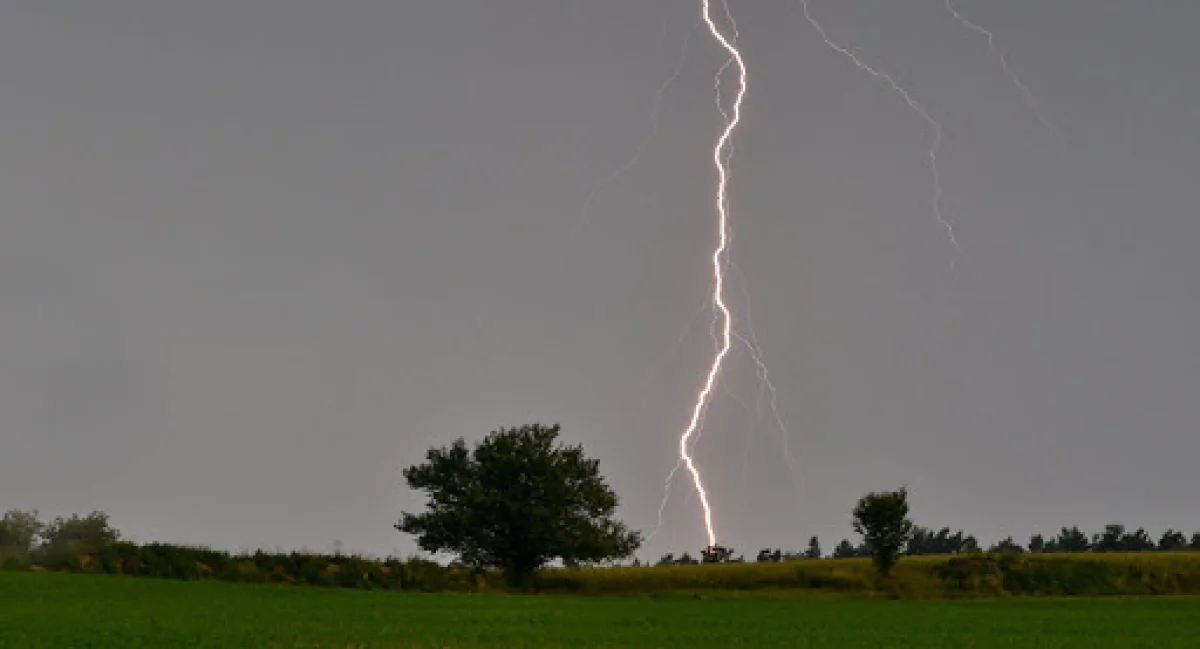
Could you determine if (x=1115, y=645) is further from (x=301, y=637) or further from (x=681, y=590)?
(x=681, y=590)

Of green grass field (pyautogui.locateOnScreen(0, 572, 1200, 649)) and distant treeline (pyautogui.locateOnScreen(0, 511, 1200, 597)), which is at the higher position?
distant treeline (pyautogui.locateOnScreen(0, 511, 1200, 597))

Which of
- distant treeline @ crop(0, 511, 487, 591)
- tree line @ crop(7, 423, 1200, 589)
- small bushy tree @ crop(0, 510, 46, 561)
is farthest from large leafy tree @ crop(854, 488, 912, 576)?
small bushy tree @ crop(0, 510, 46, 561)

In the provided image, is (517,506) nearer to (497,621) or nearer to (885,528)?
(885,528)

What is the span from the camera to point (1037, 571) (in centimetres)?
6231

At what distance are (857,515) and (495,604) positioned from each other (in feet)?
81.1

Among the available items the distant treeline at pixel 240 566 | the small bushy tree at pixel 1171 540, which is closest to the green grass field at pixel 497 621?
the distant treeline at pixel 240 566

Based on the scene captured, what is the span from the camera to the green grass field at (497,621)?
24.5 metres

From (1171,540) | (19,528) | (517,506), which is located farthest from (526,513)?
(1171,540)

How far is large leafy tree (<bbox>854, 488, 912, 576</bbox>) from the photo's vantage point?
197 ft

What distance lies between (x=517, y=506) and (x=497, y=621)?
2876 centimetres

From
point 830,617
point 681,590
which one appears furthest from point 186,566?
point 830,617

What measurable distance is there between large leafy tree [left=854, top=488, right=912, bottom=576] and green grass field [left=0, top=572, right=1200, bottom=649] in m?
11.9

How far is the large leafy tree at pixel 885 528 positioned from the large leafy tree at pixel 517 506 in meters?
10.6

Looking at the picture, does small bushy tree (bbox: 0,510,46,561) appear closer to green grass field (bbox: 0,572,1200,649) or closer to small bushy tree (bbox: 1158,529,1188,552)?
green grass field (bbox: 0,572,1200,649)
